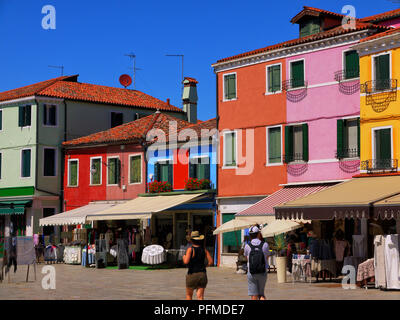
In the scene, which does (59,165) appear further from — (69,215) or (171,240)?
(171,240)

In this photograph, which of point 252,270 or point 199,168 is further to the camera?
point 199,168

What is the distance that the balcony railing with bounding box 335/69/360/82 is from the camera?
27.0 meters

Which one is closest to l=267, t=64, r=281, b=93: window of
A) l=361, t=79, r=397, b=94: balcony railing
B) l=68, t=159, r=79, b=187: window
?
l=361, t=79, r=397, b=94: balcony railing

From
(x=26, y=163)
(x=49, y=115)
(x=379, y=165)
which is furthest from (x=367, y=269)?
(x=26, y=163)

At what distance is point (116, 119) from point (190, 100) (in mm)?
4707

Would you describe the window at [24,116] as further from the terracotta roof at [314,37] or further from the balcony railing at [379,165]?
the balcony railing at [379,165]

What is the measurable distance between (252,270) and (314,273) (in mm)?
10040

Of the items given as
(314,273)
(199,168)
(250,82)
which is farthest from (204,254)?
(199,168)

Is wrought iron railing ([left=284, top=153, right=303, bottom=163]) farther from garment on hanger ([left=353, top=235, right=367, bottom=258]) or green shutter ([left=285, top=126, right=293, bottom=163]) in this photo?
garment on hanger ([left=353, top=235, right=367, bottom=258])

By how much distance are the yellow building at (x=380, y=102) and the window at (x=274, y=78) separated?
4415mm

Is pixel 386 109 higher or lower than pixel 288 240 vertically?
higher

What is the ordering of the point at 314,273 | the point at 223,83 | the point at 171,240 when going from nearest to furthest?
the point at 314,273
the point at 223,83
the point at 171,240
